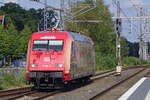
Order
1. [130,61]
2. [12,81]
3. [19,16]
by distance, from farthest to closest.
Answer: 1. [19,16]
2. [130,61]
3. [12,81]

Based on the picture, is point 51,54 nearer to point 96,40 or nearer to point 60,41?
point 60,41

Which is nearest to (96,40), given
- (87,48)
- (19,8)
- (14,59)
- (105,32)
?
(105,32)

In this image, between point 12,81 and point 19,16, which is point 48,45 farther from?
point 19,16

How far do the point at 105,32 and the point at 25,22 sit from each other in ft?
147

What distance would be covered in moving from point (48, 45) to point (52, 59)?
897 mm

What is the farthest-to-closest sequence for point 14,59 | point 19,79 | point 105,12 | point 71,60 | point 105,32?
1. point 105,12
2. point 105,32
3. point 14,59
4. point 19,79
5. point 71,60

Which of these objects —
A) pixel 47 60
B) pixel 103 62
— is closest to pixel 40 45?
pixel 47 60

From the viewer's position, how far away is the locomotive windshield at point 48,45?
55.4 ft

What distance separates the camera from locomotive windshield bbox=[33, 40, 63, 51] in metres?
16.9

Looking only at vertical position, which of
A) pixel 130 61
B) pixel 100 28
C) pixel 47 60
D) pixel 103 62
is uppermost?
pixel 100 28

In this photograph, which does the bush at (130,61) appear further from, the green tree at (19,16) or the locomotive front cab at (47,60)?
the locomotive front cab at (47,60)

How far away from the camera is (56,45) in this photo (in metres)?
17.0

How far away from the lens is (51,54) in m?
16.9

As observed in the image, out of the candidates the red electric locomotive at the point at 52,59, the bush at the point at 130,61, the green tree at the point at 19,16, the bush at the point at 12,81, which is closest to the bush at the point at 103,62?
the bush at the point at 130,61
